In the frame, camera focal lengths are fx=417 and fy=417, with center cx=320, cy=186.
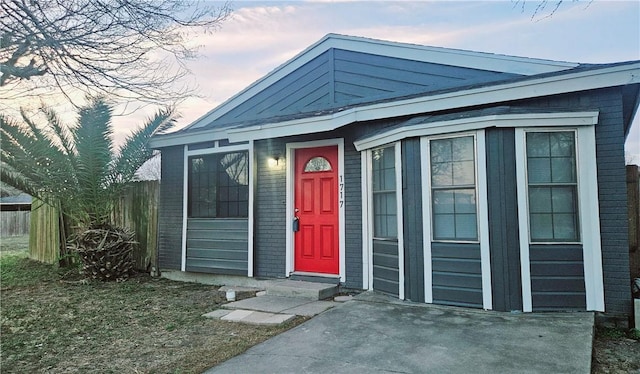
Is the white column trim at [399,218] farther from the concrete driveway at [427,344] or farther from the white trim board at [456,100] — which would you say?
the white trim board at [456,100]

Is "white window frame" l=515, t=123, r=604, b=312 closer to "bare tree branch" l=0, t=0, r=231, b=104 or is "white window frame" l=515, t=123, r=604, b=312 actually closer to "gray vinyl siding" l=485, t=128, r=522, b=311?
"gray vinyl siding" l=485, t=128, r=522, b=311

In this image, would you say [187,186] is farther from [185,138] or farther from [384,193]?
[384,193]

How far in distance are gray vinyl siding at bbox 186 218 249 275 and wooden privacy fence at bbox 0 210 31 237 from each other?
1667 centimetres

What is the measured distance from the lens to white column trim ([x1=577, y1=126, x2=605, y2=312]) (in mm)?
4398

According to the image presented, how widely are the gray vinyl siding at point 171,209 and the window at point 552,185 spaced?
237 inches

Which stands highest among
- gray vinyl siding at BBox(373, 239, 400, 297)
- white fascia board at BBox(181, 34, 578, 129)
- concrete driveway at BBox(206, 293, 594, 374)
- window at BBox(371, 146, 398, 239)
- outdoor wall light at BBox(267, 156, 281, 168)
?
white fascia board at BBox(181, 34, 578, 129)

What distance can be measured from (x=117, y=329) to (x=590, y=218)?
17.6ft

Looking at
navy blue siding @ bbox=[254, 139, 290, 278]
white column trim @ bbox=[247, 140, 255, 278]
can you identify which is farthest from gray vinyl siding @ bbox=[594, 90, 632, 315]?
white column trim @ bbox=[247, 140, 255, 278]

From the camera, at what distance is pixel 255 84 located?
26.1ft

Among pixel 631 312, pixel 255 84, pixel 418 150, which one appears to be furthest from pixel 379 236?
pixel 255 84

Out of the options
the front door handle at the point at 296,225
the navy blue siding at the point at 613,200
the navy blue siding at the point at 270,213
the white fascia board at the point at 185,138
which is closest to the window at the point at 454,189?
the navy blue siding at the point at 613,200

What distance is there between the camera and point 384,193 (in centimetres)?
564

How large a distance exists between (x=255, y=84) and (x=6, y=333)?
211 inches

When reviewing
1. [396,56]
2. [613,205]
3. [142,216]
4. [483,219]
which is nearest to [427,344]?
[483,219]
